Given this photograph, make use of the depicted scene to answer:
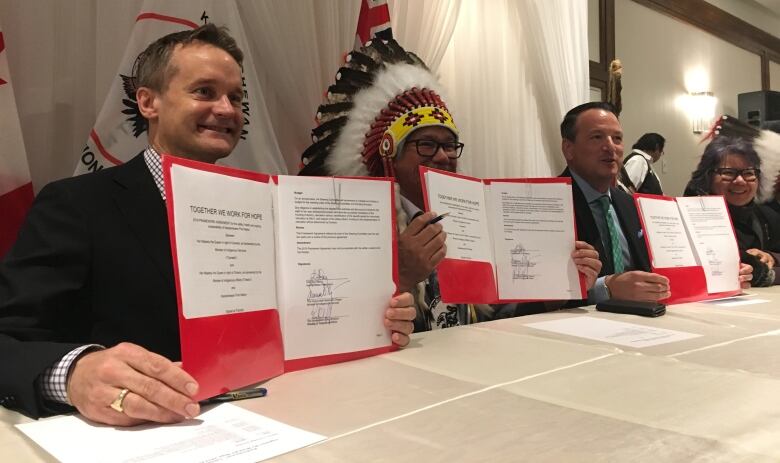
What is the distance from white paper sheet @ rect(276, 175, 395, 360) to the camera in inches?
36.3

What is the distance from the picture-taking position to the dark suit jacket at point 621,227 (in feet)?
6.55

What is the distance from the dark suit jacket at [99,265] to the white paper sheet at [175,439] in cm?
31

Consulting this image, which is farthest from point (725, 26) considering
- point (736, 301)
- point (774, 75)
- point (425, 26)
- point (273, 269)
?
point (273, 269)

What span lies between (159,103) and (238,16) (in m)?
0.59

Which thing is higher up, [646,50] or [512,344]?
[646,50]

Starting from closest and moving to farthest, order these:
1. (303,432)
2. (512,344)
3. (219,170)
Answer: (303,432)
(219,170)
(512,344)

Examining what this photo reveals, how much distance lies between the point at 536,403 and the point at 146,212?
77cm

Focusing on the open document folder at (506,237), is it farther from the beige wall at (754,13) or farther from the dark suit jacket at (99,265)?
the beige wall at (754,13)

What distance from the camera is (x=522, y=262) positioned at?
4.70ft

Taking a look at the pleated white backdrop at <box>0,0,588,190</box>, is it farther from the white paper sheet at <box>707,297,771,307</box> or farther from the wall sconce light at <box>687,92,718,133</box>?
the wall sconce light at <box>687,92,718,133</box>

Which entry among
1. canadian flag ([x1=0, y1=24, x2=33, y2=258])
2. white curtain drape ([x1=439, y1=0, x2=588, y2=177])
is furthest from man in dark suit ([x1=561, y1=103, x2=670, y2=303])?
canadian flag ([x1=0, y1=24, x2=33, y2=258])

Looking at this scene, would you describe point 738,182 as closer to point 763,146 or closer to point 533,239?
point 763,146

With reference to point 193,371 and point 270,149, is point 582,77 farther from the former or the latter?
point 193,371

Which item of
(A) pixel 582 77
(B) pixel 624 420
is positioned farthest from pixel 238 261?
(A) pixel 582 77
